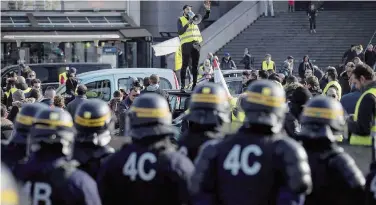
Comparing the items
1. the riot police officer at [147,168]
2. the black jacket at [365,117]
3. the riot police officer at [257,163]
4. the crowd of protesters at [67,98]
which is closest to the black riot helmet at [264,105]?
the riot police officer at [257,163]

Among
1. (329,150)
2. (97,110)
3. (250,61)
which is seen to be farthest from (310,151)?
(250,61)

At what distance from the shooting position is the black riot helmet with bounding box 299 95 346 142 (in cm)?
609

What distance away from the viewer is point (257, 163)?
565 centimetres

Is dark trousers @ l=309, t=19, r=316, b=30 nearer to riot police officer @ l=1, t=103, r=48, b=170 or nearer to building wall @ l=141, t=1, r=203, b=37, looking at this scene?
building wall @ l=141, t=1, r=203, b=37

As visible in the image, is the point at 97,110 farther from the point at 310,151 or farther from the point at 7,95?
the point at 7,95

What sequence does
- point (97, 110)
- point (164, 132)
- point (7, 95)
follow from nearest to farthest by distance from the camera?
point (164, 132) < point (97, 110) < point (7, 95)

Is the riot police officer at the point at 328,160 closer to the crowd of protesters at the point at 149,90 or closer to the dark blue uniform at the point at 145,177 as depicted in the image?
the dark blue uniform at the point at 145,177

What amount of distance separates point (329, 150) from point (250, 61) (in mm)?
26050

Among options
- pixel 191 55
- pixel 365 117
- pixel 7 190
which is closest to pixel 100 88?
A: pixel 191 55

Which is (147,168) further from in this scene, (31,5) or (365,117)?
(31,5)

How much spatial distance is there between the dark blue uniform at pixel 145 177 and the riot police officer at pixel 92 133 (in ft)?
2.33

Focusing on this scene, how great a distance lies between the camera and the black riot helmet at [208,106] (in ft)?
22.7

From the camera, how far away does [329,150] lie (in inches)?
237

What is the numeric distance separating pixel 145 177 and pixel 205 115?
52.1 inches
